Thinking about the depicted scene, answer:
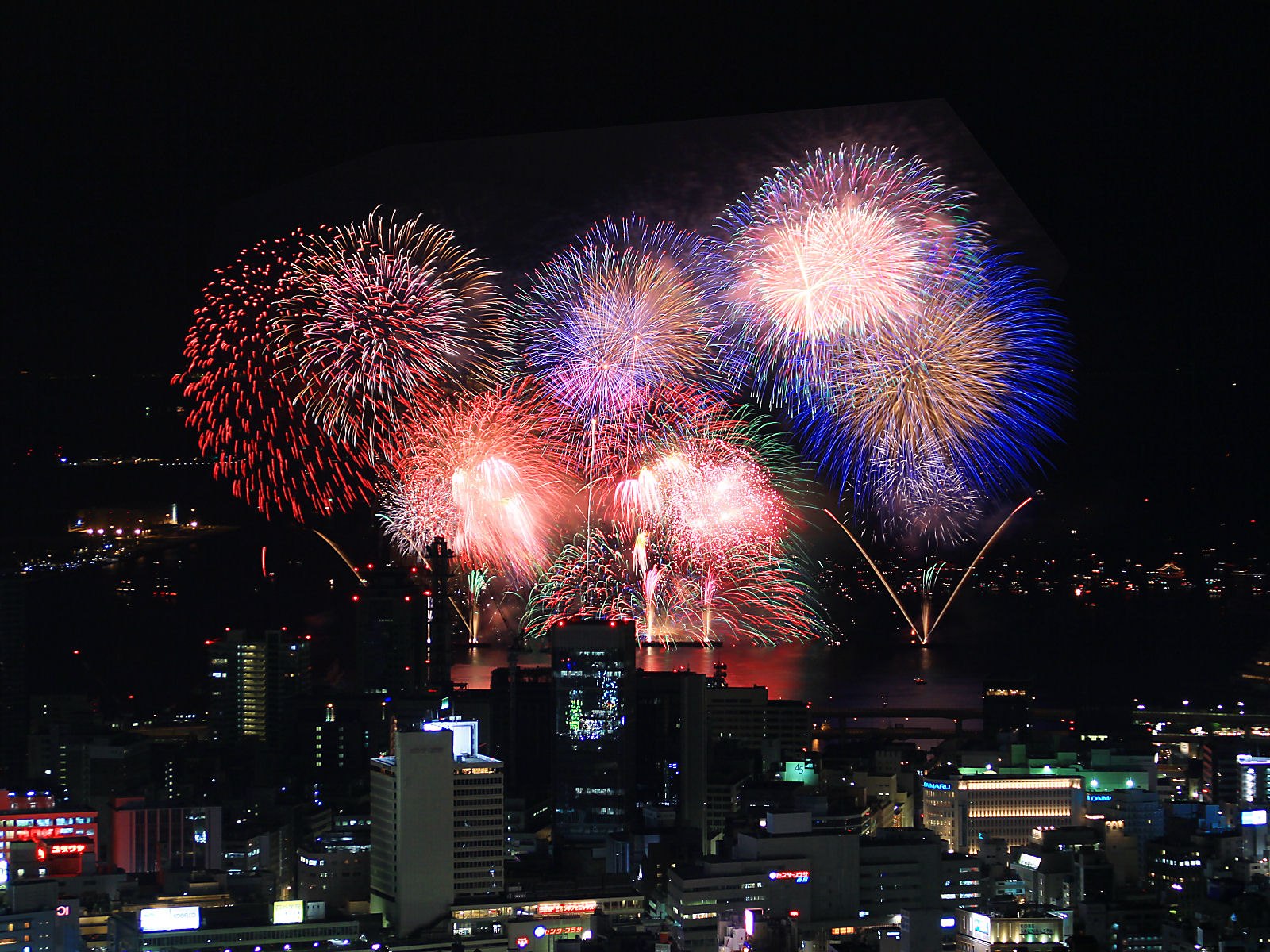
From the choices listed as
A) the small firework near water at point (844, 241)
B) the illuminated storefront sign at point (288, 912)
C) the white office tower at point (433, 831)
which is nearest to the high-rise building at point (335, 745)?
the white office tower at point (433, 831)

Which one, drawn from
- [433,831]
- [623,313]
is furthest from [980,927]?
[623,313]

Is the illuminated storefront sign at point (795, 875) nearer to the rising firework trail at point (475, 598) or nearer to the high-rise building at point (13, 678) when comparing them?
the rising firework trail at point (475, 598)

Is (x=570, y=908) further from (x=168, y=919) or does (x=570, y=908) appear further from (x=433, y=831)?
(x=168, y=919)

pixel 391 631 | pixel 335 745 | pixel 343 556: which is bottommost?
pixel 335 745

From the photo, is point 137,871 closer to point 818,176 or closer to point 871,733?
point 818,176

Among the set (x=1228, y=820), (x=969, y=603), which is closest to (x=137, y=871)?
(x=1228, y=820)
